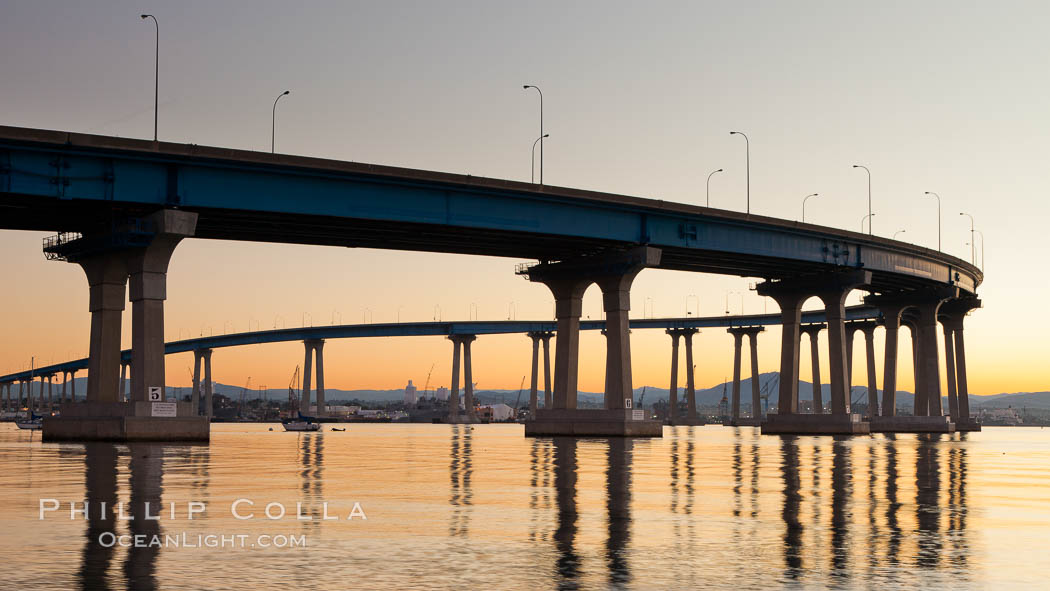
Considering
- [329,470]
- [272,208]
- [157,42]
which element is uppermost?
[157,42]

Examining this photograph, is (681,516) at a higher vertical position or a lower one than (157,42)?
lower

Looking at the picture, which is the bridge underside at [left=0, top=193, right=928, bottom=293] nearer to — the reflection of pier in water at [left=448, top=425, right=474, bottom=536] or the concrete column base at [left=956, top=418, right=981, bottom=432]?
the reflection of pier in water at [left=448, top=425, right=474, bottom=536]

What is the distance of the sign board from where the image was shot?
59438 millimetres

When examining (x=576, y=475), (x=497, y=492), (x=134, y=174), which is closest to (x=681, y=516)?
(x=497, y=492)

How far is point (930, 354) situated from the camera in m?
140

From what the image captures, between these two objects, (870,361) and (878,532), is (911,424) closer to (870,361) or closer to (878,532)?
(870,361)

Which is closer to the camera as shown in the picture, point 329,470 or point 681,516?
point 681,516

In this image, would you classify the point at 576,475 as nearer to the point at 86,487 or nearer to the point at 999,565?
the point at 86,487

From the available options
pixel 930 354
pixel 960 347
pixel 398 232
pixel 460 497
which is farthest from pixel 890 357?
pixel 460 497

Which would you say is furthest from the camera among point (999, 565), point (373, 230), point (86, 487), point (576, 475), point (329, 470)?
point (373, 230)

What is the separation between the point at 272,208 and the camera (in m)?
65.1

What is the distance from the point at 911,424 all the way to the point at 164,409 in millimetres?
91225

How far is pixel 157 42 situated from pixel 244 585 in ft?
200

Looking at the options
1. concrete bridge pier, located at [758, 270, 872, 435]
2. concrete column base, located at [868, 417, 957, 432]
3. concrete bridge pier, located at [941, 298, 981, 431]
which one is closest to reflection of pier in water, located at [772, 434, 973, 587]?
concrete bridge pier, located at [758, 270, 872, 435]
